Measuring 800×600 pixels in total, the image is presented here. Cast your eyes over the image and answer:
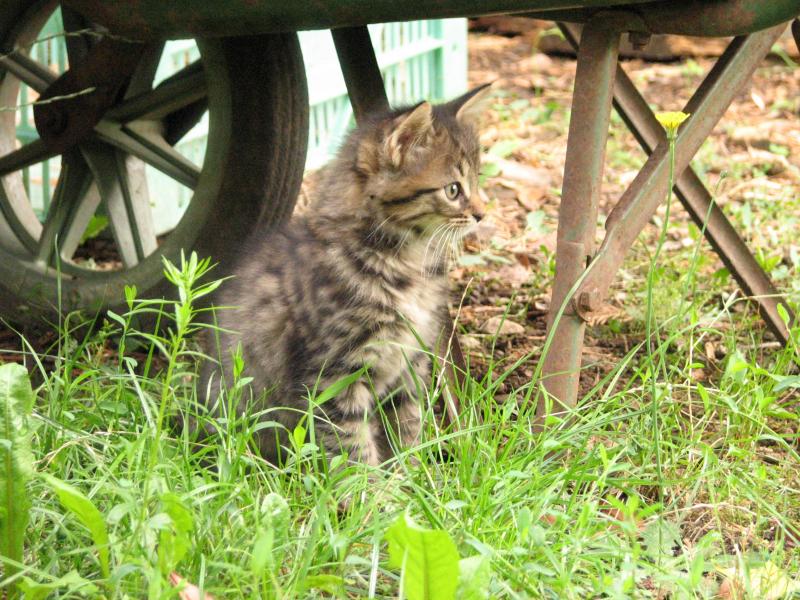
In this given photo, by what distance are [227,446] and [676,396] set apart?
4.15 feet

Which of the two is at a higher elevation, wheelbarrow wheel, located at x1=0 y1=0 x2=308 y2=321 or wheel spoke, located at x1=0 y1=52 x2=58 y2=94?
wheel spoke, located at x1=0 y1=52 x2=58 y2=94

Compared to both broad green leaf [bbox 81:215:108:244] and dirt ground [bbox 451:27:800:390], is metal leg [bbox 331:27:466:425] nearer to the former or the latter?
dirt ground [bbox 451:27:800:390]

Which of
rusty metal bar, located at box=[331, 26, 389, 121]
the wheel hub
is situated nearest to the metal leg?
rusty metal bar, located at box=[331, 26, 389, 121]

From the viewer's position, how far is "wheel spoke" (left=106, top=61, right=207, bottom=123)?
315 cm

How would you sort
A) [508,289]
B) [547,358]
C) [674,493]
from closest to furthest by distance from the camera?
[674,493]
[547,358]
[508,289]

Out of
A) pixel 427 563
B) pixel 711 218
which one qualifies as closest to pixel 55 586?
pixel 427 563

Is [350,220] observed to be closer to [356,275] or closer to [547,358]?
[356,275]

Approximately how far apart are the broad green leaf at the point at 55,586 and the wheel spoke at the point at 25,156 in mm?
1752

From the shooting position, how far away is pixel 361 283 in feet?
8.50

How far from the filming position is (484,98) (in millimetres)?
2934

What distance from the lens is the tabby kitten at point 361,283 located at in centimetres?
256

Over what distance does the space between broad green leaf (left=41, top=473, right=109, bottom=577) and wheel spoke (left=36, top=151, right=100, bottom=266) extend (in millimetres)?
1716

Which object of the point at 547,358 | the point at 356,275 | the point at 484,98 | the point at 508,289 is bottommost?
the point at 508,289

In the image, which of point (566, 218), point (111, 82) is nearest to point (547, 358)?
point (566, 218)
